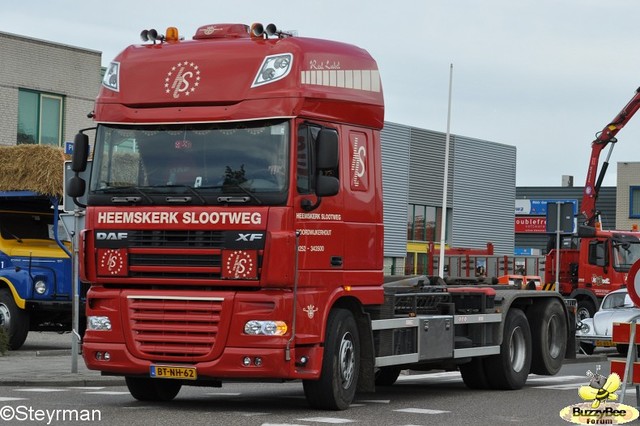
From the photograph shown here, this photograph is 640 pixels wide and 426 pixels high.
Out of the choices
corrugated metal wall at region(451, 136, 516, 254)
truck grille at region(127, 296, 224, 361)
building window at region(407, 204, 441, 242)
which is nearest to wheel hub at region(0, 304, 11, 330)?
truck grille at region(127, 296, 224, 361)

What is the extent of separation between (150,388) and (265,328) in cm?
255

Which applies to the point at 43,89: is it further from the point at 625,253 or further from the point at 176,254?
the point at 176,254

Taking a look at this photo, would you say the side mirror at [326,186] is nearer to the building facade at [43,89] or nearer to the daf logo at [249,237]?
the daf logo at [249,237]

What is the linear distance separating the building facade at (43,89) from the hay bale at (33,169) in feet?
49.5

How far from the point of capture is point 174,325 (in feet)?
46.3

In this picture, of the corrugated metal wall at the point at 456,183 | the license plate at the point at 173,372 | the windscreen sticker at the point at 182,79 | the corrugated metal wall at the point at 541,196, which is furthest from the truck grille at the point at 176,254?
the corrugated metal wall at the point at 541,196

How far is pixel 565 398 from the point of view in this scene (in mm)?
17469

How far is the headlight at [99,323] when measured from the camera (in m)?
14.4

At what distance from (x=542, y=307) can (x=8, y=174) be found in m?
10.7

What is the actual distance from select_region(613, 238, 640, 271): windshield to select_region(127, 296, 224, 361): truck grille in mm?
23237

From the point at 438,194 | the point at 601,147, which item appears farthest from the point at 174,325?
the point at 438,194

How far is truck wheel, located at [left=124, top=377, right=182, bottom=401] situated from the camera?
1570 centimetres

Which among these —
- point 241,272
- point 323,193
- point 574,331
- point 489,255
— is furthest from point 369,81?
point 489,255

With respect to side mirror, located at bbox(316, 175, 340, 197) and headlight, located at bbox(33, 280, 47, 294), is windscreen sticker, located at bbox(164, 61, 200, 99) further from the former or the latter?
headlight, located at bbox(33, 280, 47, 294)
